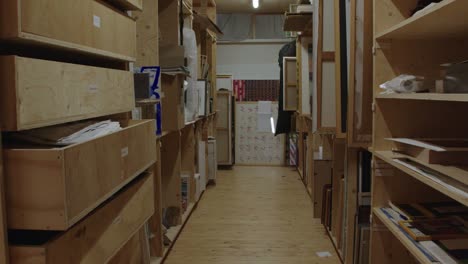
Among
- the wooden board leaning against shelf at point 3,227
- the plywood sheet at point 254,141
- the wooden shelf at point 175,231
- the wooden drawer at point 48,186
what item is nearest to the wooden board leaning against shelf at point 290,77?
the plywood sheet at point 254,141

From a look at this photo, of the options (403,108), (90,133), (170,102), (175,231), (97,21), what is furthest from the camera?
(175,231)

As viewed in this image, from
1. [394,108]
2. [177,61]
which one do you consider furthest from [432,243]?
[177,61]

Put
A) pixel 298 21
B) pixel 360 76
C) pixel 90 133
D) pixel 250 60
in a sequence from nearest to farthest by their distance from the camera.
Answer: pixel 90 133 → pixel 360 76 → pixel 298 21 → pixel 250 60

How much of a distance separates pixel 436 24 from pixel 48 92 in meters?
1.27

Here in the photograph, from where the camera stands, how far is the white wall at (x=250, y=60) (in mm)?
6879

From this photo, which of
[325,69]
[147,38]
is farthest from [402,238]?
[147,38]

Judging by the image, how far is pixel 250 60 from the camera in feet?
22.7

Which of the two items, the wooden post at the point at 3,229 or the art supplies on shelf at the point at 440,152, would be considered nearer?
the wooden post at the point at 3,229

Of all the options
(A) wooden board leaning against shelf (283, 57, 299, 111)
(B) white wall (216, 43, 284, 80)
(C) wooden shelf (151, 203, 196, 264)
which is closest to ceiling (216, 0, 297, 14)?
(B) white wall (216, 43, 284, 80)

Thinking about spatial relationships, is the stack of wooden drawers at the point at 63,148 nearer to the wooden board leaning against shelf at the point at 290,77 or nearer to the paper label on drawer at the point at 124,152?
the paper label on drawer at the point at 124,152

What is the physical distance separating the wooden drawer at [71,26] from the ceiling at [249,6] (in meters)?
4.60

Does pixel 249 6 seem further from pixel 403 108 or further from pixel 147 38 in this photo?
pixel 403 108

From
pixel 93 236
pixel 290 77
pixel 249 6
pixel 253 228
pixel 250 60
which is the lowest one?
pixel 253 228

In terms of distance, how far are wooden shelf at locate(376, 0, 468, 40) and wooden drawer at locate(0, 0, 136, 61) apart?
1094mm
